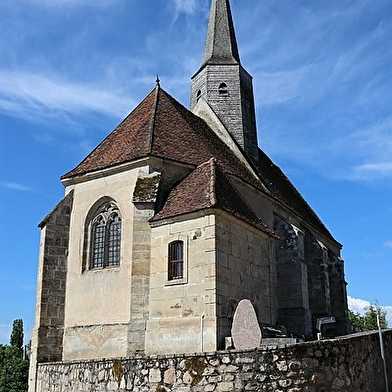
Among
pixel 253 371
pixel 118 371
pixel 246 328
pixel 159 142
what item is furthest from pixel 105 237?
pixel 253 371

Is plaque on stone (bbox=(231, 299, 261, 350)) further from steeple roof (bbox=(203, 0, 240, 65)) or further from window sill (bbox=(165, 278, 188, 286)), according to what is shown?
steeple roof (bbox=(203, 0, 240, 65))

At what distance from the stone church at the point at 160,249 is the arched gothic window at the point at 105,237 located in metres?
0.04

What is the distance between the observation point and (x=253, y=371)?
7.36 meters

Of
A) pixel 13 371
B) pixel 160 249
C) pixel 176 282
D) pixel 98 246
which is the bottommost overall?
pixel 13 371

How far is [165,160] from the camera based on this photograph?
15.5 m

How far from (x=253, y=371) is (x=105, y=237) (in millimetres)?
8978

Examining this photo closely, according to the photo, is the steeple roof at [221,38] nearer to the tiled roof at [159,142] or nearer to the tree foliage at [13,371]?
the tiled roof at [159,142]

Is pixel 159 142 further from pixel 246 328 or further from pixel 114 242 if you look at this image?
pixel 246 328

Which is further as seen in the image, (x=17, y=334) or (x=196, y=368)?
(x=17, y=334)

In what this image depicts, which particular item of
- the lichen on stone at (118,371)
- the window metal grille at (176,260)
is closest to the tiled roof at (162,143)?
the window metal grille at (176,260)

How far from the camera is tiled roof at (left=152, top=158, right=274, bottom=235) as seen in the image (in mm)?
13477

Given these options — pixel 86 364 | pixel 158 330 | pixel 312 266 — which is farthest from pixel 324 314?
pixel 86 364

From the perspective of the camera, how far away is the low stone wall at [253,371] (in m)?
7.34

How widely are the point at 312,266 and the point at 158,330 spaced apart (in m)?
9.76
